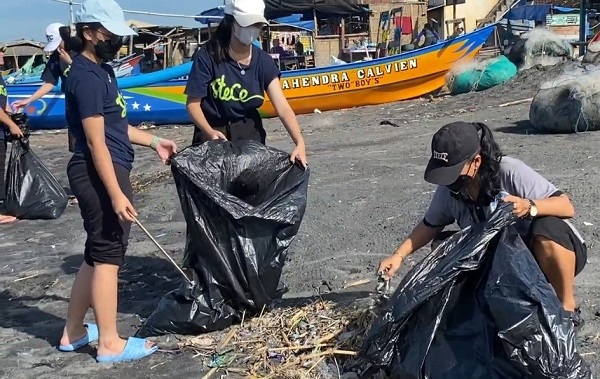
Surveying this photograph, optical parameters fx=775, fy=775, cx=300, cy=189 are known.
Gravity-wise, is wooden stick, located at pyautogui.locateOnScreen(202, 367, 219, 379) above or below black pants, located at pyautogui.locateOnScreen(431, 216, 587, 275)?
below

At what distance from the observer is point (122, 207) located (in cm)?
321

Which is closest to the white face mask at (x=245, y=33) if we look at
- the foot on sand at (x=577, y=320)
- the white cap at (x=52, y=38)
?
the foot on sand at (x=577, y=320)

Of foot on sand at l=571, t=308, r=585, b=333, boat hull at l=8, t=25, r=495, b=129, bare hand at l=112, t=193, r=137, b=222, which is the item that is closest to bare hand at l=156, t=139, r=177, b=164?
bare hand at l=112, t=193, r=137, b=222

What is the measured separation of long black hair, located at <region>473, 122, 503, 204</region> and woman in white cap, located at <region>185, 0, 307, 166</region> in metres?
1.14

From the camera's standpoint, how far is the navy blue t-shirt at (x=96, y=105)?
3154 millimetres

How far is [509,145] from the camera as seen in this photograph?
7797 mm

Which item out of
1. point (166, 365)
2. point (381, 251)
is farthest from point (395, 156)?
point (166, 365)

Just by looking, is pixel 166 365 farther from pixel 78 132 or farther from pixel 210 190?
pixel 78 132

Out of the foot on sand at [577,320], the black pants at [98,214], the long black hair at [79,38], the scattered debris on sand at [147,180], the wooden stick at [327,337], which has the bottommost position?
the scattered debris on sand at [147,180]

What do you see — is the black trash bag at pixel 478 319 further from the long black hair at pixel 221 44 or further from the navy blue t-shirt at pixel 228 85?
the long black hair at pixel 221 44

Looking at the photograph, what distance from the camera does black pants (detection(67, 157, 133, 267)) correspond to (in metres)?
3.29

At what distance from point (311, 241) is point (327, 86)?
9.31 metres

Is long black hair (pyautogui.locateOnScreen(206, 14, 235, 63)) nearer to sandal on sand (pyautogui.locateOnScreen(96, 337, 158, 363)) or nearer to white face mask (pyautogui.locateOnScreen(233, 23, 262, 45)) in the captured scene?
white face mask (pyautogui.locateOnScreen(233, 23, 262, 45))

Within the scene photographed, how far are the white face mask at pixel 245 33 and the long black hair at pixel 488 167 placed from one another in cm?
135
